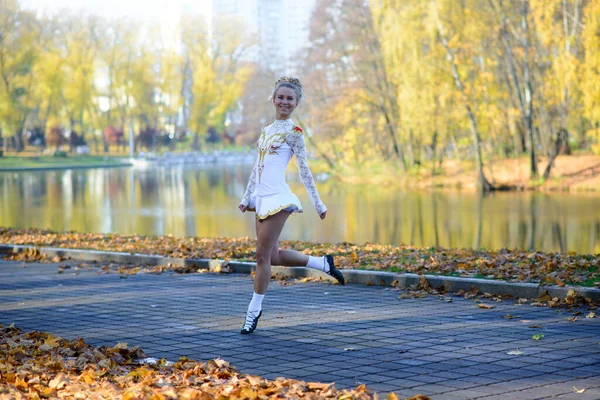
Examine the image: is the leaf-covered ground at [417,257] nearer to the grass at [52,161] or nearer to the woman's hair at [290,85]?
the woman's hair at [290,85]

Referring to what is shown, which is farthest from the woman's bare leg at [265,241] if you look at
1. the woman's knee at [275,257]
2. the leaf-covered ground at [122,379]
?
the leaf-covered ground at [122,379]

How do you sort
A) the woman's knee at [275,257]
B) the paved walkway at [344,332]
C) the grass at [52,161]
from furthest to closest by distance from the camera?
the grass at [52,161] → the woman's knee at [275,257] → the paved walkway at [344,332]

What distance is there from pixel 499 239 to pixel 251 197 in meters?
16.0

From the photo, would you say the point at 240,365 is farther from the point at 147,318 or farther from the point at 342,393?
the point at 147,318

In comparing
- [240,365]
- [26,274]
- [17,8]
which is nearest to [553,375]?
[240,365]

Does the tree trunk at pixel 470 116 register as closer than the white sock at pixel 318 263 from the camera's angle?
No

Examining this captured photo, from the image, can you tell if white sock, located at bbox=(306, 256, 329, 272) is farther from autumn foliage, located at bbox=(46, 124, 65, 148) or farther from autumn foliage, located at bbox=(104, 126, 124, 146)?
autumn foliage, located at bbox=(104, 126, 124, 146)

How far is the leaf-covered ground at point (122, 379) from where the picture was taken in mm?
5176

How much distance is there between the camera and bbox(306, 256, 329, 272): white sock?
343 inches

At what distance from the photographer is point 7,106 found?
253ft

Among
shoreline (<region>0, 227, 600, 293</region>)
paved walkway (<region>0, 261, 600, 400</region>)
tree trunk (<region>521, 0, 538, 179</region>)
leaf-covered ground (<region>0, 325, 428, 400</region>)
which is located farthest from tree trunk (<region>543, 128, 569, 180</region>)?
leaf-covered ground (<region>0, 325, 428, 400</region>)

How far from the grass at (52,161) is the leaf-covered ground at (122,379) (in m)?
70.2

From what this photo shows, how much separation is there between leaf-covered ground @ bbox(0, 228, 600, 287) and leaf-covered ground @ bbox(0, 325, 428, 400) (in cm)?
464

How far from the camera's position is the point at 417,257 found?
42.0 feet
